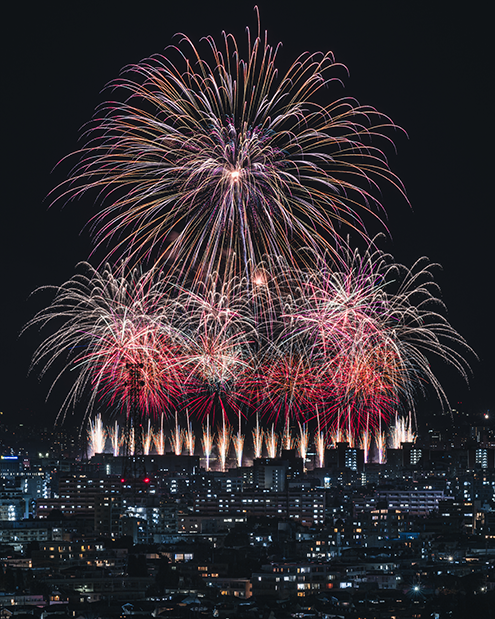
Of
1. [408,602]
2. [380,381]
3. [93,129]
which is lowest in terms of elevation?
[408,602]

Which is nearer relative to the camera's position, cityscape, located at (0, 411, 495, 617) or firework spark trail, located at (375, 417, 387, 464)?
cityscape, located at (0, 411, 495, 617)

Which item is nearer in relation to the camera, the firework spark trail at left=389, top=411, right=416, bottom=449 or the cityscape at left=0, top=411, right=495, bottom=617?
→ the cityscape at left=0, top=411, right=495, bottom=617

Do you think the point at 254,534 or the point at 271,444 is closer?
the point at 254,534

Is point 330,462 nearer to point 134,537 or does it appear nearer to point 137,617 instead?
point 134,537

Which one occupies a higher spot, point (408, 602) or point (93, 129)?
point (93, 129)

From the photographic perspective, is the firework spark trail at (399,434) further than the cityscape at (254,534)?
Yes

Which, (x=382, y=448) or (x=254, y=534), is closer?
(x=254, y=534)

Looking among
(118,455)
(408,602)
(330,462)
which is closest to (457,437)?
(330,462)

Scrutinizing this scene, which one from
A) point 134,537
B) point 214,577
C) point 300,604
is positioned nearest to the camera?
point 300,604

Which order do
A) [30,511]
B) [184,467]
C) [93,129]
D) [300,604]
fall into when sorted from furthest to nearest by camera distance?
[184,467] → [30,511] → [300,604] → [93,129]

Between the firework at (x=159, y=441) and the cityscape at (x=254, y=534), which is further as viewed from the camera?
the firework at (x=159, y=441)

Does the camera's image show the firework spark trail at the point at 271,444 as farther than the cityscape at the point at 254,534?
Yes
